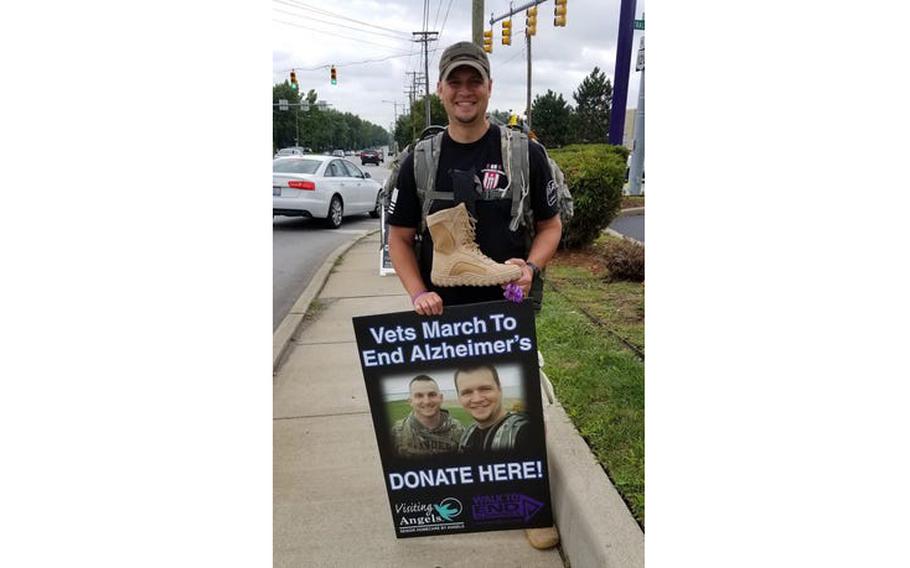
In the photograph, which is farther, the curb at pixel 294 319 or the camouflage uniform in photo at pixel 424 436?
the curb at pixel 294 319

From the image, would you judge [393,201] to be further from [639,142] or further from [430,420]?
[639,142]

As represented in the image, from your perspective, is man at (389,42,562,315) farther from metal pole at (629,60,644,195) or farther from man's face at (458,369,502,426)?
metal pole at (629,60,644,195)

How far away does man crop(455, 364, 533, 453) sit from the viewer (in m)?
2.42

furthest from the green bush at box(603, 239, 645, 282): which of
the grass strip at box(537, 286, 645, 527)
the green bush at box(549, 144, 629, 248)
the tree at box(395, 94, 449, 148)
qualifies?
the tree at box(395, 94, 449, 148)

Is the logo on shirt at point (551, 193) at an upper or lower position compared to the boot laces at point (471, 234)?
upper

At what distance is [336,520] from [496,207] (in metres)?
1.49

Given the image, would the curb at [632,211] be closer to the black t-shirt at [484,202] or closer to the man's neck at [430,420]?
the black t-shirt at [484,202]

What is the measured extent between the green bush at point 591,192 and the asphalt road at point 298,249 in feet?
8.17

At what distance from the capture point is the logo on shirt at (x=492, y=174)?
240 centimetres

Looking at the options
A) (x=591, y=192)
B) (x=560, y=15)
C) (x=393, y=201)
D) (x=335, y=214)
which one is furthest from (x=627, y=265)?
(x=560, y=15)

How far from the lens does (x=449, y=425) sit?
8.16 feet

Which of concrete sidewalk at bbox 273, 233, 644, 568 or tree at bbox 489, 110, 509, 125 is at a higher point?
tree at bbox 489, 110, 509, 125

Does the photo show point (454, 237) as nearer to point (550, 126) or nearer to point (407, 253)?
point (407, 253)

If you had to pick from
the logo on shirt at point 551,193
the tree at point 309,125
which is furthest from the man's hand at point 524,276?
the tree at point 309,125
